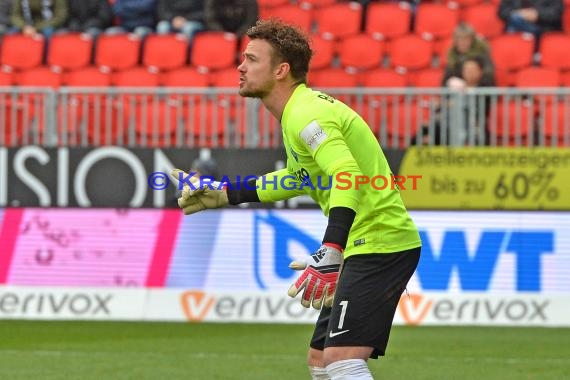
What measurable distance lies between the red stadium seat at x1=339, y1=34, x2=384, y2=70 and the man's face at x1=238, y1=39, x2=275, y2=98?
10585mm

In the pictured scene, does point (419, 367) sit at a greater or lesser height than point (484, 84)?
lesser

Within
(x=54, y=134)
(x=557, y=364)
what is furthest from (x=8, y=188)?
(x=557, y=364)

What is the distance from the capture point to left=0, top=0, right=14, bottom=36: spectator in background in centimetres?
1817

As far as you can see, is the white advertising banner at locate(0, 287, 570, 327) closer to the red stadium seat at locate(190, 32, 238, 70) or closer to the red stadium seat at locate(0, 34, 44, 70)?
the red stadium seat at locate(190, 32, 238, 70)

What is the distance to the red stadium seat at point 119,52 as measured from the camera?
1695cm

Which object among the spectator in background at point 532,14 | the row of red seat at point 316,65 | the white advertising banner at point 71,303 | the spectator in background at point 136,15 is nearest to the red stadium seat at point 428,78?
the row of red seat at point 316,65

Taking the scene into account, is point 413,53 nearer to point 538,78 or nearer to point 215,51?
point 538,78

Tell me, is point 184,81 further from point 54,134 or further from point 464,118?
point 464,118

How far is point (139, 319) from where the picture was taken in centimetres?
1330

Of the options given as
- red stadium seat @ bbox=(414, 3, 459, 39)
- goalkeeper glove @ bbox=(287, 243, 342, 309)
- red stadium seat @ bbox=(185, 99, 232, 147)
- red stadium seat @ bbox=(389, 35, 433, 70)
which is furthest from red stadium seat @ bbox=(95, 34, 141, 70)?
goalkeeper glove @ bbox=(287, 243, 342, 309)

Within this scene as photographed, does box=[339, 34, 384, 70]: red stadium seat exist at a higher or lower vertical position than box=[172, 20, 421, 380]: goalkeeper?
lower

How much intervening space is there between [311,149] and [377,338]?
1.02 meters

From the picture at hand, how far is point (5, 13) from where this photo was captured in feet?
60.0

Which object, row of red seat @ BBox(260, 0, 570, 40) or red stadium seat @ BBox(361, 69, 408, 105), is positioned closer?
red stadium seat @ BBox(361, 69, 408, 105)
